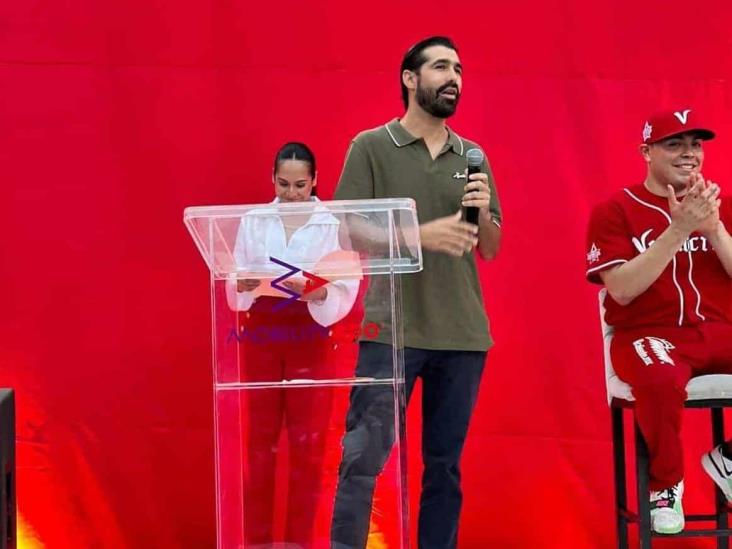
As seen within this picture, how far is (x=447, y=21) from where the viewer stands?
3.25 m

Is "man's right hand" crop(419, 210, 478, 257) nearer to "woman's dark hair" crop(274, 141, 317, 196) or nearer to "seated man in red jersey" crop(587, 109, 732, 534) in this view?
"seated man in red jersey" crop(587, 109, 732, 534)

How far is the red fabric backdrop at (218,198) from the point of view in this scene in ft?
10.3

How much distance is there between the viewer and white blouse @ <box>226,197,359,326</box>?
175 centimetres

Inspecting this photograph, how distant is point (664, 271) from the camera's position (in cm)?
260

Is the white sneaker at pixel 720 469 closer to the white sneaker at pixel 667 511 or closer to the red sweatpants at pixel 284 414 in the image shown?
the white sneaker at pixel 667 511

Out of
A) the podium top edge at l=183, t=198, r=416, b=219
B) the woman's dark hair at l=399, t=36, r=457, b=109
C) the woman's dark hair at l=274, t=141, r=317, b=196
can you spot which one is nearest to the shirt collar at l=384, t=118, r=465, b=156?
the woman's dark hair at l=399, t=36, r=457, b=109

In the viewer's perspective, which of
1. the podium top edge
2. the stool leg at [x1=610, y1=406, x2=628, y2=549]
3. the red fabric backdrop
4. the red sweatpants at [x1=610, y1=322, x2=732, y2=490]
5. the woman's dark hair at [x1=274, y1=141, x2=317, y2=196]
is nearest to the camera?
the podium top edge

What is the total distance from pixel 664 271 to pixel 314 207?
121cm

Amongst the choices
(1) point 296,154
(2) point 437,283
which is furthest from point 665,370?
(1) point 296,154

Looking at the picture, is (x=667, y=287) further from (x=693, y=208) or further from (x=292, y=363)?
(x=292, y=363)

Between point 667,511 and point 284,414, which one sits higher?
point 284,414

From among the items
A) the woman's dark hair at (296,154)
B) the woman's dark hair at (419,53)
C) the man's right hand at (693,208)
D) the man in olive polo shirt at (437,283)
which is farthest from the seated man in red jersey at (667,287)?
the woman's dark hair at (296,154)

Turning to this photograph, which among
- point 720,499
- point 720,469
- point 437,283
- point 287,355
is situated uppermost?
point 437,283

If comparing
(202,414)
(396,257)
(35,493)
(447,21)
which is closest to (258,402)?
(396,257)
